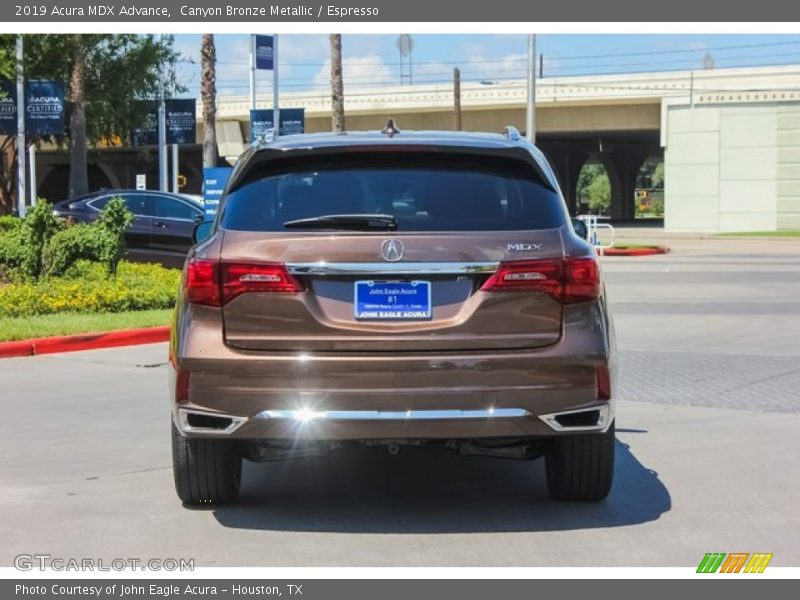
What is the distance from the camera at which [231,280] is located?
575 centimetres

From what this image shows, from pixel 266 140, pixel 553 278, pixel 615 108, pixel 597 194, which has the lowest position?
pixel 553 278

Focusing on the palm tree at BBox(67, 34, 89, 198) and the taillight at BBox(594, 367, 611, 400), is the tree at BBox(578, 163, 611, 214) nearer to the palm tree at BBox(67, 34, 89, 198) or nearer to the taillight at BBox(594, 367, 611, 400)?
the palm tree at BBox(67, 34, 89, 198)

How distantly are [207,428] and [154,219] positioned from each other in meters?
16.8

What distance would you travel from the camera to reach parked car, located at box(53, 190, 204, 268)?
2183 centimetres

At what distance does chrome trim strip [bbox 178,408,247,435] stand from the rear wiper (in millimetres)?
926

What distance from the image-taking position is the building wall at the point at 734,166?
5216cm

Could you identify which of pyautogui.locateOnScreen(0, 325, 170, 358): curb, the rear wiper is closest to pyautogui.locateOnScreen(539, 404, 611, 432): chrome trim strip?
the rear wiper

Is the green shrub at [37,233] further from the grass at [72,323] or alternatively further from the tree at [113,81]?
the tree at [113,81]

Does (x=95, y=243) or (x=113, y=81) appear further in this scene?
(x=113, y=81)

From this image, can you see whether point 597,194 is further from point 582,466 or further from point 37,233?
point 582,466

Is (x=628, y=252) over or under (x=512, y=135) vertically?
under

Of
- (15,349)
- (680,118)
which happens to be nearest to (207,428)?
(15,349)

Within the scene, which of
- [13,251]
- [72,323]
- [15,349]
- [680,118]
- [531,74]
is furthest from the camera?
[680,118]
